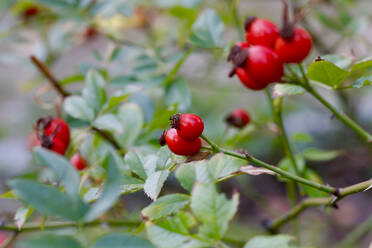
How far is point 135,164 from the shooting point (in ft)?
2.48

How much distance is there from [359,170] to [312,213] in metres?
0.46

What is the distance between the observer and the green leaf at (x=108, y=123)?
913mm

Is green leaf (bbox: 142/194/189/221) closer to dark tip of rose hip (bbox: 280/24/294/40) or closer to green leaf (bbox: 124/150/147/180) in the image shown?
green leaf (bbox: 124/150/147/180)

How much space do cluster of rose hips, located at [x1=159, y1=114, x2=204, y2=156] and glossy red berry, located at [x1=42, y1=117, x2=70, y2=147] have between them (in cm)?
33

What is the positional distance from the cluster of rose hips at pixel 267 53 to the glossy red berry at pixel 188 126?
0.18 m

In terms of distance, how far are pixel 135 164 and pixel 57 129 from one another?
0.25 meters

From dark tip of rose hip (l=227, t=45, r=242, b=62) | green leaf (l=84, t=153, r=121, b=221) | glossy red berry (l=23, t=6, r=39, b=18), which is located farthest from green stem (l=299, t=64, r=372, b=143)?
glossy red berry (l=23, t=6, r=39, b=18)

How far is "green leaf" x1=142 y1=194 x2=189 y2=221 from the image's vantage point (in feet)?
2.18

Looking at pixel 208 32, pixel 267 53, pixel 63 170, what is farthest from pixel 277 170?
pixel 208 32

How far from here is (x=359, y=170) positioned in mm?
2908

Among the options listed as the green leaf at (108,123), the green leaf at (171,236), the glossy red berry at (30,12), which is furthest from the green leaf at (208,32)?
the glossy red berry at (30,12)

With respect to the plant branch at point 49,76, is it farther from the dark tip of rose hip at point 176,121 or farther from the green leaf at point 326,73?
the green leaf at point 326,73

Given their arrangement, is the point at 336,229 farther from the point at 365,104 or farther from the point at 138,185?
the point at 138,185

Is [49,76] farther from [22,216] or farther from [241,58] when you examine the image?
[241,58]
